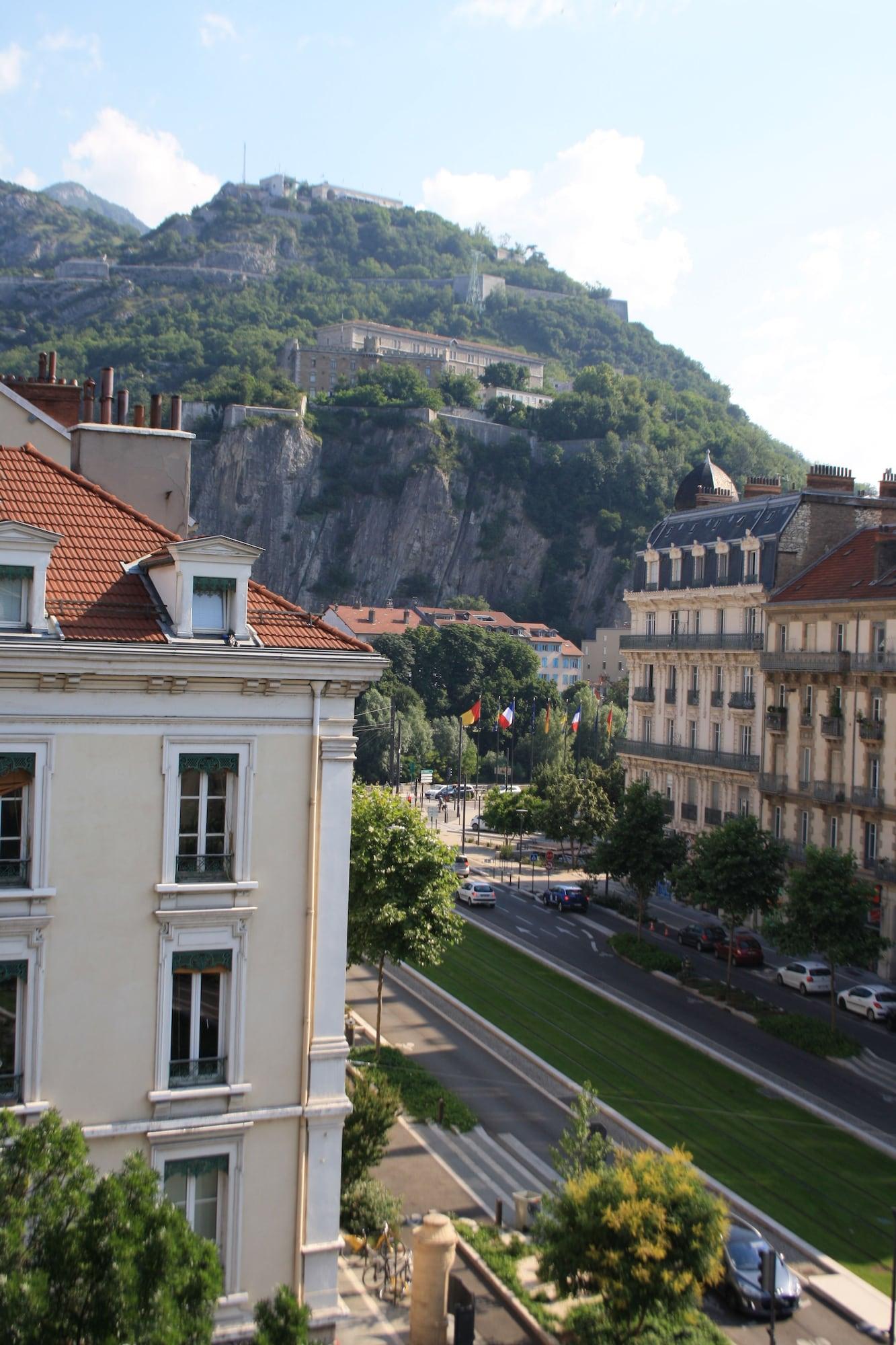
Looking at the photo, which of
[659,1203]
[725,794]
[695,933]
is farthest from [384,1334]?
[725,794]

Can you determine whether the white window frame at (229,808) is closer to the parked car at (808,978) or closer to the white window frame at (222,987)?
the white window frame at (222,987)

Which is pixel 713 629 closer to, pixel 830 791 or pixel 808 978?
pixel 830 791

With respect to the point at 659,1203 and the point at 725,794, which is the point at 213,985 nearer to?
the point at 659,1203

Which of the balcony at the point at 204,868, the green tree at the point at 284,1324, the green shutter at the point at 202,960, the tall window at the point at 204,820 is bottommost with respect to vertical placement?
the green tree at the point at 284,1324

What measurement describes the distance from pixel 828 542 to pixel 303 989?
138 feet

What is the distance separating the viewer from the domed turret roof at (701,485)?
71.4m

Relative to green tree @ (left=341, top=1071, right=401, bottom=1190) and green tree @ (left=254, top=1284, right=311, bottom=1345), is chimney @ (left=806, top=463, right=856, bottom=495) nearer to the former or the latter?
green tree @ (left=341, top=1071, right=401, bottom=1190)

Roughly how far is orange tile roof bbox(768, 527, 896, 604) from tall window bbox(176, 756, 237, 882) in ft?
112

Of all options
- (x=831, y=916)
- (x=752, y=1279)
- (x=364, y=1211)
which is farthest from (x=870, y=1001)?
(x=364, y=1211)

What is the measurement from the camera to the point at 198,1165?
16984mm

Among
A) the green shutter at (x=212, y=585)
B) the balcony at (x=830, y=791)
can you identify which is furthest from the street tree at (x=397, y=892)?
the balcony at (x=830, y=791)

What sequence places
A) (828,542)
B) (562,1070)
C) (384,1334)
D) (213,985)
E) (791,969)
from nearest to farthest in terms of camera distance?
(213,985), (384,1334), (562,1070), (791,969), (828,542)

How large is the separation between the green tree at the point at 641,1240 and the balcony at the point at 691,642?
123 feet

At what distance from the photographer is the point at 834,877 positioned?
3916cm
